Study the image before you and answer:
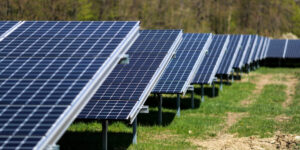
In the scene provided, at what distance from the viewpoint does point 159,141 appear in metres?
14.8

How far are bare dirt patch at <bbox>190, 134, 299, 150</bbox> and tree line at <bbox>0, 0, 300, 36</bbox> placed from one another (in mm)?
17509

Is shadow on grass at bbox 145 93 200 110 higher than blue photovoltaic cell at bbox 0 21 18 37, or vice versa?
blue photovoltaic cell at bbox 0 21 18 37

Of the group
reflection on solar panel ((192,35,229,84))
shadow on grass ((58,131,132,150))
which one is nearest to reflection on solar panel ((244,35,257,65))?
reflection on solar panel ((192,35,229,84))

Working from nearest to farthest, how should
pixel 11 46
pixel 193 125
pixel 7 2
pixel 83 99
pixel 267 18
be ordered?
pixel 83 99 < pixel 11 46 < pixel 193 125 < pixel 7 2 < pixel 267 18

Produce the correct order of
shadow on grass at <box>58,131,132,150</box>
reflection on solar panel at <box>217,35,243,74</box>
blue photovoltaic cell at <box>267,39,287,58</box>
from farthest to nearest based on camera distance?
blue photovoltaic cell at <box>267,39,287,58</box> → reflection on solar panel at <box>217,35,243,74</box> → shadow on grass at <box>58,131,132,150</box>

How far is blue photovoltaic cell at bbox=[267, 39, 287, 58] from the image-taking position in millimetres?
52344

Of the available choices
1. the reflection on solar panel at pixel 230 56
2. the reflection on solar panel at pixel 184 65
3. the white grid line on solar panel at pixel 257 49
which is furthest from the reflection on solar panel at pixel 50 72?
the white grid line on solar panel at pixel 257 49

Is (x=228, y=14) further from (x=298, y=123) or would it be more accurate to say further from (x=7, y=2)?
(x=298, y=123)

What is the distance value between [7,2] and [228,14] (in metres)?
60.1

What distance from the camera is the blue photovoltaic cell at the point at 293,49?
170ft

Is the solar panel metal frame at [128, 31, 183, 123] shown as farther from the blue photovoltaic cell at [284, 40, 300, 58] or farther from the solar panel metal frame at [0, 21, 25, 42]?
the blue photovoltaic cell at [284, 40, 300, 58]

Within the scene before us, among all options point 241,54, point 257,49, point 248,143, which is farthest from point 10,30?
point 257,49

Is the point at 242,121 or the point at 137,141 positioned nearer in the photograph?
the point at 137,141

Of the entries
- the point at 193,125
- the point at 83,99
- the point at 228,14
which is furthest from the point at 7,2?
the point at 228,14
